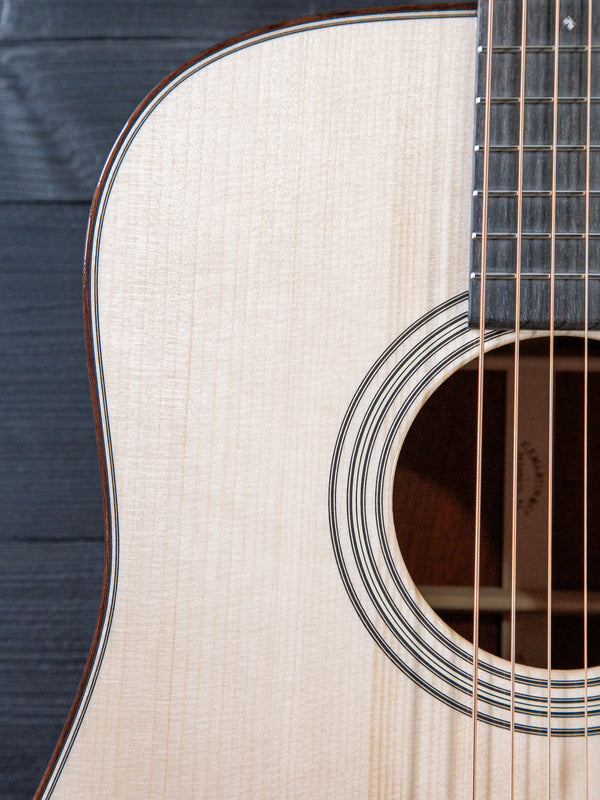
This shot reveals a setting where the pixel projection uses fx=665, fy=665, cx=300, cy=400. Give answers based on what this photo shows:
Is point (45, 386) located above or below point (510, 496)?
above

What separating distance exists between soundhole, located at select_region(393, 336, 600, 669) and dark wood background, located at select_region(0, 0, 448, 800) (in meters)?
0.33

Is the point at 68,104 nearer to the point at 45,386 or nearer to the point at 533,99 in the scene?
the point at 45,386

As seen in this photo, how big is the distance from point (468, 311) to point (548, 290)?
0.06m

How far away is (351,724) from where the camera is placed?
0.43 m

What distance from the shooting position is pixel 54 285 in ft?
2.16

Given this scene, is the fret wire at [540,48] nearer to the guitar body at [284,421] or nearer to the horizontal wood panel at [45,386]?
the guitar body at [284,421]

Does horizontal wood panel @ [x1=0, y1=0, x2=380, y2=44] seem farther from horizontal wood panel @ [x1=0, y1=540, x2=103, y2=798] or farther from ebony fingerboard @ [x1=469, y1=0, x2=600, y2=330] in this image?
horizontal wood panel @ [x1=0, y1=540, x2=103, y2=798]

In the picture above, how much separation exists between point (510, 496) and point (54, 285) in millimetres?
470

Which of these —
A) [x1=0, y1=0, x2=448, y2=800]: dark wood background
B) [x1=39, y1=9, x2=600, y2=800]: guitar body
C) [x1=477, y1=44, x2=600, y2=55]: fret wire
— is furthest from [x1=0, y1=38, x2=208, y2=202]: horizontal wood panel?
[x1=477, y1=44, x2=600, y2=55]: fret wire

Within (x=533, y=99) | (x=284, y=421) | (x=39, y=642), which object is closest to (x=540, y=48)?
(x=533, y=99)

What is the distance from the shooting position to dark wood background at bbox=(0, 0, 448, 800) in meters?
0.64

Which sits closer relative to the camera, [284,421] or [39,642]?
[284,421]

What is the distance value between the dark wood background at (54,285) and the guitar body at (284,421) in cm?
21

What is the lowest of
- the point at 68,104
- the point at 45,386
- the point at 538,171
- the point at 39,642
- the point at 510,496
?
the point at 39,642
